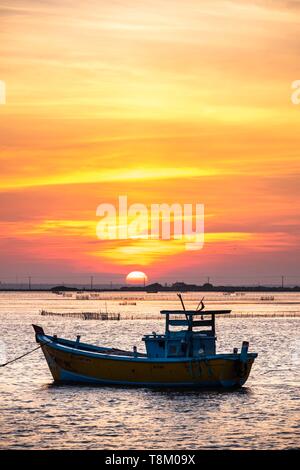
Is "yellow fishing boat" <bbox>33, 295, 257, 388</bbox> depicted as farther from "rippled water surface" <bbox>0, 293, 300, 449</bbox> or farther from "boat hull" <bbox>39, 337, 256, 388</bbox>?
"rippled water surface" <bbox>0, 293, 300, 449</bbox>

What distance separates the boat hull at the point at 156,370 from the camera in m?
54.6

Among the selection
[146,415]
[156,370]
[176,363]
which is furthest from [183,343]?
[146,415]

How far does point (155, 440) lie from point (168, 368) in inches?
562

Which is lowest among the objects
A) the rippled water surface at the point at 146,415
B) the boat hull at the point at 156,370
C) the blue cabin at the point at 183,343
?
the rippled water surface at the point at 146,415

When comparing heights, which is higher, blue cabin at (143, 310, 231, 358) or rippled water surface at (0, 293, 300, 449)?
blue cabin at (143, 310, 231, 358)

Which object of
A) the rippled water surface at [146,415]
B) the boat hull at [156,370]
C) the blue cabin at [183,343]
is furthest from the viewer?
the blue cabin at [183,343]

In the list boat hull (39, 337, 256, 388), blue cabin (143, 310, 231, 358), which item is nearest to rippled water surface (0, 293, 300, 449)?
boat hull (39, 337, 256, 388)

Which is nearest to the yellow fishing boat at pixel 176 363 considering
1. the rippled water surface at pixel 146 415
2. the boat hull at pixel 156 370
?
the boat hull at pixel 156 370

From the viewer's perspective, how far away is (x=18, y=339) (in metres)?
115

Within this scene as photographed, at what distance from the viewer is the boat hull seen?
54.6 metres

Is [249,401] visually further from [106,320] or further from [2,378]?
[106,320]

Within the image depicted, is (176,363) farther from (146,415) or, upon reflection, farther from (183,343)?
(146,415)

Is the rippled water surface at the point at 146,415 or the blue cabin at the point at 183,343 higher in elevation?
the blue cabin at the point at 183,343

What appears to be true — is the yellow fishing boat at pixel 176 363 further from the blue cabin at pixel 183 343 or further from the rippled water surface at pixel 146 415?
the rippled water surface at pixel 146 415
